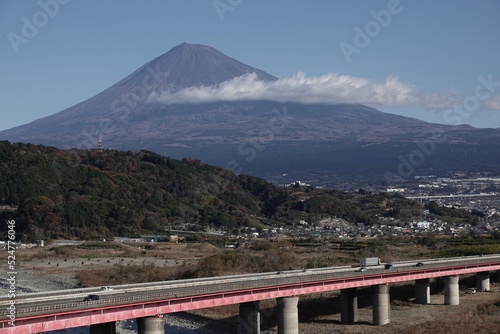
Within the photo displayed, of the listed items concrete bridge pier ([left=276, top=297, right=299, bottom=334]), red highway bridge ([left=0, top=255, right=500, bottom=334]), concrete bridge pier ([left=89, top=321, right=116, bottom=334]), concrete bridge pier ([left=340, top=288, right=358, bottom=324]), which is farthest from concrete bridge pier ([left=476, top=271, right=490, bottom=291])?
concrete bridge pier ([left=89, top=321, right=116, bottom=334])

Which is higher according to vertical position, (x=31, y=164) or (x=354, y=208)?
(x=31, y=164)

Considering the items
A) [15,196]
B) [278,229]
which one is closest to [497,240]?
[278,229]

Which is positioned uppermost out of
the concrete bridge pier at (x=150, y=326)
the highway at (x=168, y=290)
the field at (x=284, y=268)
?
the highway at (x=168, y=290)

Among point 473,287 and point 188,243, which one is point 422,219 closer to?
point 188,243

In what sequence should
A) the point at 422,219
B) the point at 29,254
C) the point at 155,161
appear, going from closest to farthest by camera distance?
the point at 29,254 < the point at 422,219 < the point at 155,161

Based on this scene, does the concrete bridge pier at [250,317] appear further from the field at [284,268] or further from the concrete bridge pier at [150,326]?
the concrete bridge pier at [150,326]

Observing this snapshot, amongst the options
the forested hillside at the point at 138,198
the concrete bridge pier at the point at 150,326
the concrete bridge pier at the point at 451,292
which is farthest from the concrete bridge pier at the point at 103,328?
the forested hillside at the point at 138,198

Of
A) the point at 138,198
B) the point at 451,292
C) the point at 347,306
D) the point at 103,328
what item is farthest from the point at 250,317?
the point at 138,198
